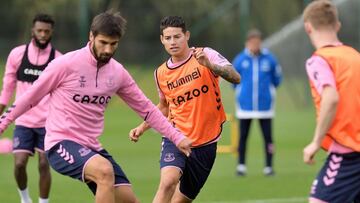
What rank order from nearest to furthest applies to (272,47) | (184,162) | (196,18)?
1. (184,162)
2. (272,47)
3. (196,18)

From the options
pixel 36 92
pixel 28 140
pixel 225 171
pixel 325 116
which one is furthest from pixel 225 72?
pixel 225 171

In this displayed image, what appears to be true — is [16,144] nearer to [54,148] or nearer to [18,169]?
[18,169]

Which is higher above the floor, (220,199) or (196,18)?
(196,18)

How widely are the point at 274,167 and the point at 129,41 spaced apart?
54.1 ft

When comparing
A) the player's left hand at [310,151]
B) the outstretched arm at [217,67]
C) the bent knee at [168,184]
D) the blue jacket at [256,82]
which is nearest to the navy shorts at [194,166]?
the bent knee at [168,184]

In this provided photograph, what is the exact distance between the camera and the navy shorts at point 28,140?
449 inches

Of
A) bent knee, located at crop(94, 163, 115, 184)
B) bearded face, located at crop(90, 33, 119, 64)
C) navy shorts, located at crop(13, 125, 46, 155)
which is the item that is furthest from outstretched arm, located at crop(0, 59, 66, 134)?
navy shorts, located at crop(13, 125, 46, 155)

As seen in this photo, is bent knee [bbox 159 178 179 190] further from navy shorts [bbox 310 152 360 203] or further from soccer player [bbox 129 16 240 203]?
navy shorts [bbox 310 152 360 203]

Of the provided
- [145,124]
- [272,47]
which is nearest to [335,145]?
[145,124]

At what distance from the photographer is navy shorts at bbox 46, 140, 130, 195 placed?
811 cm

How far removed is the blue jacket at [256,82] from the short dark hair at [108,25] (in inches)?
313

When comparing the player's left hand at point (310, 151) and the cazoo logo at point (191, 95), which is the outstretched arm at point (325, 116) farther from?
the cazoo logo at point (191, 95)

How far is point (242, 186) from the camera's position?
560 inches

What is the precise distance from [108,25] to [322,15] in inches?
75.6
